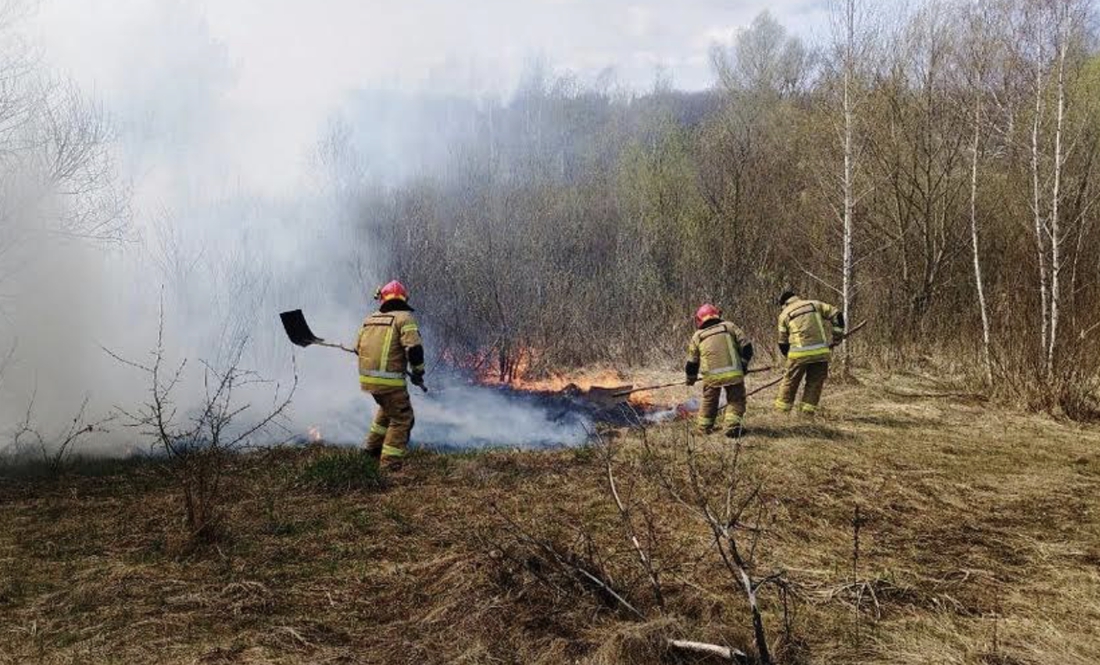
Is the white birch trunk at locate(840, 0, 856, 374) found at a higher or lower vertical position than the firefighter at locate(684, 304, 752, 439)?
higher

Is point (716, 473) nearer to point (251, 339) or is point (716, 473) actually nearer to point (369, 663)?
point (369, 663)

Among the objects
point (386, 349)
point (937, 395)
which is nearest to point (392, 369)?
point (386, 349)

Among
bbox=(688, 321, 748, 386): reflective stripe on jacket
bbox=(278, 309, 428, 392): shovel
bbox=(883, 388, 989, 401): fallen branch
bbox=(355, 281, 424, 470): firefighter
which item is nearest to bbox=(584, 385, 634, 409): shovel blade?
bbox=(688, 321, 748, 386): reflective stripe on jacket

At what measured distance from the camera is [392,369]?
304 inches

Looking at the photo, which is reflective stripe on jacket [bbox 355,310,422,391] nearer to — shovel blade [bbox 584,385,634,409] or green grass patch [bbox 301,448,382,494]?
green grass patch [bbox 301,448,382,494]

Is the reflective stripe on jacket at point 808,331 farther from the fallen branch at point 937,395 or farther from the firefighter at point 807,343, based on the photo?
the fallen branch at point 937,395

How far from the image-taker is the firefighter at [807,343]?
32.0 ft

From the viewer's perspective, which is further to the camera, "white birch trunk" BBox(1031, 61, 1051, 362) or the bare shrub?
"white birch trunk" BBox(1031, 61, 1051, 362)

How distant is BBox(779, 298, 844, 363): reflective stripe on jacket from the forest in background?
3619 mm

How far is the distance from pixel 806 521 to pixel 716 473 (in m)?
1.28

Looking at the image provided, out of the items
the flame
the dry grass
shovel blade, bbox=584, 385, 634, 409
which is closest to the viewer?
the dry grass

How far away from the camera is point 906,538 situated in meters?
5.62

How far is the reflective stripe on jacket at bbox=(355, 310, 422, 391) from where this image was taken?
7691 mm

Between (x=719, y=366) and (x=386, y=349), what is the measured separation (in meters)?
4.13
